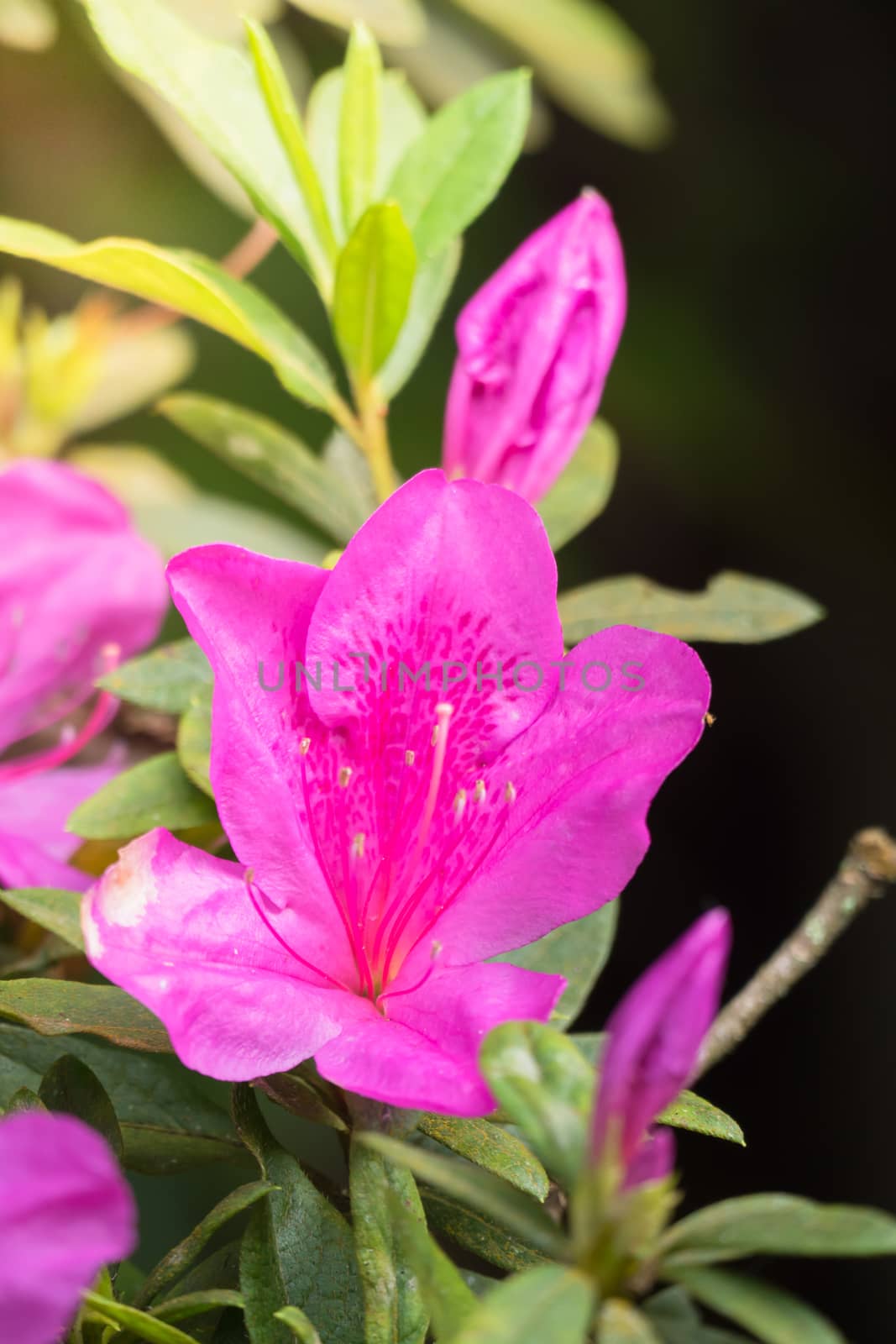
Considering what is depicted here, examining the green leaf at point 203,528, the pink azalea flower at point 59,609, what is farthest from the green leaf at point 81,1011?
the green leaf at point 203,528

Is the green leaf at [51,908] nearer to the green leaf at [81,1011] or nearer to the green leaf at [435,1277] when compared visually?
the green leaf at [81,1011]

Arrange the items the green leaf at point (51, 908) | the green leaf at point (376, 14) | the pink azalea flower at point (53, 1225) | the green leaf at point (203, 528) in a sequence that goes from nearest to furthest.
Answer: the pink azalea flower at point (53, 1225), the green leaf at point (51, 908), the green leaf at point (376, 14), the green leaf at point (203, 528)

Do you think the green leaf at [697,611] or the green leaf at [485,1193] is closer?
the green leaf at [485,1193]

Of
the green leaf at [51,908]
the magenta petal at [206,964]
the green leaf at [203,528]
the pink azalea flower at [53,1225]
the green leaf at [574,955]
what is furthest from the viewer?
the green leaf at [203,528]

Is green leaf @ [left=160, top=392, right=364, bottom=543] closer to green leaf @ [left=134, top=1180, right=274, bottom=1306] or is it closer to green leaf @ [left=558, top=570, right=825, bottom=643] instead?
green leaf @ [left=558, top=570, right=825, bottom=643]

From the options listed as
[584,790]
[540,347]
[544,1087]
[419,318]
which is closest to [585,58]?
[419,318]

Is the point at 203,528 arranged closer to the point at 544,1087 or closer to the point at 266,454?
the point at 266,454
